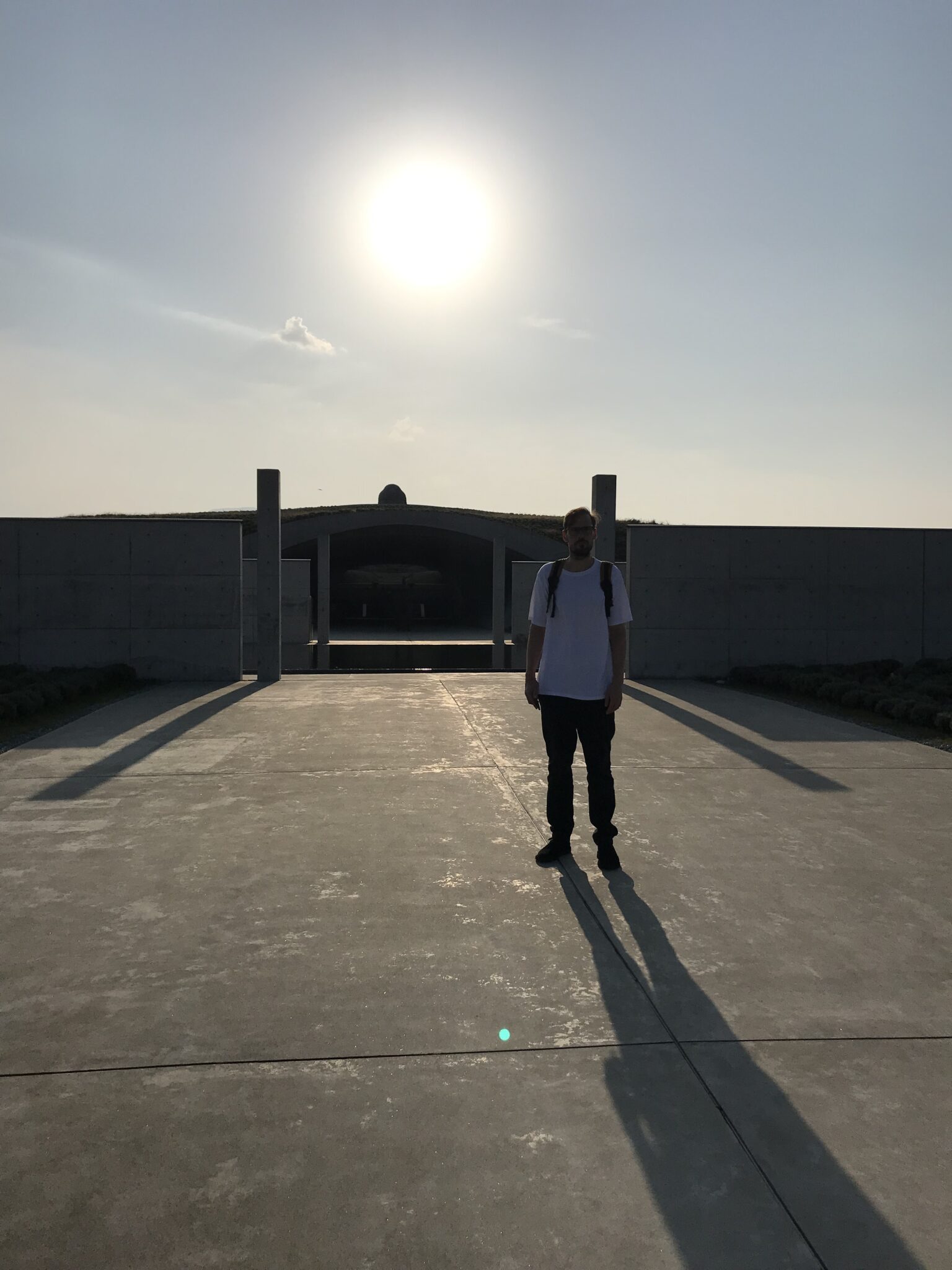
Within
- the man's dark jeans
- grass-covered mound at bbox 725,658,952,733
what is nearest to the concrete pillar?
grass-covered mound at bbox 725,658,952,733

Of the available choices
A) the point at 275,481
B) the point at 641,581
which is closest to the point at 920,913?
the point at 641,581

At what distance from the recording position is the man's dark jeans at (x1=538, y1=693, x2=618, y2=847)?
4668mm

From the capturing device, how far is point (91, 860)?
462 centimetres

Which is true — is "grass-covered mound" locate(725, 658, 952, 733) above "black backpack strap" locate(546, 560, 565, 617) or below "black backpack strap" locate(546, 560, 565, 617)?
below

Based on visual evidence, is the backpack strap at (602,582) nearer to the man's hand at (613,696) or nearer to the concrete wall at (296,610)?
the man's hand at (613,696)

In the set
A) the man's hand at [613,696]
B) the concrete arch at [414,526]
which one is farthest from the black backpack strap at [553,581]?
the concrete arch at [414,526]

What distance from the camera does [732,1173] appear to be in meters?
2.21

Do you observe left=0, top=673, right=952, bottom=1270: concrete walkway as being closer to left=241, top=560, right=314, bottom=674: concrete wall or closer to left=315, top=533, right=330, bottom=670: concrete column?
left=315, top=533, right=330, bottom=670: concrete column

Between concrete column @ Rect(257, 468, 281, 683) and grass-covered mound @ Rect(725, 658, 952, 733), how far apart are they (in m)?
6.60

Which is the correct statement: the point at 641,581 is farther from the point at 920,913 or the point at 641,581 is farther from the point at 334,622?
the point at 334,622

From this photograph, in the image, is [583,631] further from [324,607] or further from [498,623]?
[324,607]

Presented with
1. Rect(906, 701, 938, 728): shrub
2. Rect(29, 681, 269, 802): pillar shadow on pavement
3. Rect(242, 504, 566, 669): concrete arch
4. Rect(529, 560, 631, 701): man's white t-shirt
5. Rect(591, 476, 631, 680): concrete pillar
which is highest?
Rect(242, 504, 566, 669): concrete arch

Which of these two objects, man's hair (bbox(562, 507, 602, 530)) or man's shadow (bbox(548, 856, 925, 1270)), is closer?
man's shadow (bbox(548, 856, 925, 1270))

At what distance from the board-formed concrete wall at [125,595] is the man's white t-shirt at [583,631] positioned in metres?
9.61
